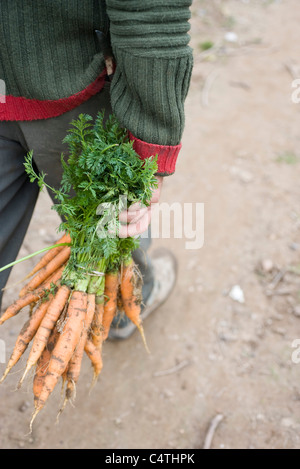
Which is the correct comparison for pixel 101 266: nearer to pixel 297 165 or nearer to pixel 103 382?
pixel 103 382

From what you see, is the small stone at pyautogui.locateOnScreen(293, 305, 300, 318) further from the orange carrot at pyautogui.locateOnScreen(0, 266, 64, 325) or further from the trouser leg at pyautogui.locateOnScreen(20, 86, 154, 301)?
the trouser leg at pyautogui.locateOnScreen(20, 86, 154, 301)

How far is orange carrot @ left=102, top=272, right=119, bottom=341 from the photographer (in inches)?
65.3

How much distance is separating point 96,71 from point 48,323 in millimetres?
914

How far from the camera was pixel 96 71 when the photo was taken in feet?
4.01

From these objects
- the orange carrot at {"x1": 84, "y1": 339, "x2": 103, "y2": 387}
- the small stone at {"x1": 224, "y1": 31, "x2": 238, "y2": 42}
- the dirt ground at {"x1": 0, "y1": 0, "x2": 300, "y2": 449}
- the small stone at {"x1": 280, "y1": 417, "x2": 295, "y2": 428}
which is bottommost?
the small stone at {"x1": 280, "y1": 417, "x2": 295, "y2": 428}

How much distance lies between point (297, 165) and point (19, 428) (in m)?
2.61

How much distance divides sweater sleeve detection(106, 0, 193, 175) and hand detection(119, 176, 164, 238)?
0.50ft

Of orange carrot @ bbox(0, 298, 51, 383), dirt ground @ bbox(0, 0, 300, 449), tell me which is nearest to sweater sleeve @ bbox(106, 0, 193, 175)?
orange carrot @ bbox(0, 298, 51, 383)

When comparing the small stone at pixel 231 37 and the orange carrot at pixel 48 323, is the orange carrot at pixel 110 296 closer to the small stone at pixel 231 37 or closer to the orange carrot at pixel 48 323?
the orange carrot at pixel 48 323

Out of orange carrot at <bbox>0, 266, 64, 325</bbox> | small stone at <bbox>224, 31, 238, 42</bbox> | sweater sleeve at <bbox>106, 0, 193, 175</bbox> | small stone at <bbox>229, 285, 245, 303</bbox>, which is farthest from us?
small stone at <bbox>224, 31, 238, 42</bbox>

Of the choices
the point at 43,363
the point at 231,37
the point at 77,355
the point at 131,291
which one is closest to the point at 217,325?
the point at 131,291

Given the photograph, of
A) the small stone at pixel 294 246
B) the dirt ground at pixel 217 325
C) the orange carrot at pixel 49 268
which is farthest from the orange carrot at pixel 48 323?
the small stone at pixel 294 246

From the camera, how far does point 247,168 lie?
3.21 metres

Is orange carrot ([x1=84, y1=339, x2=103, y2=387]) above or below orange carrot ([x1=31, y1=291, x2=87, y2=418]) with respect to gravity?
below
